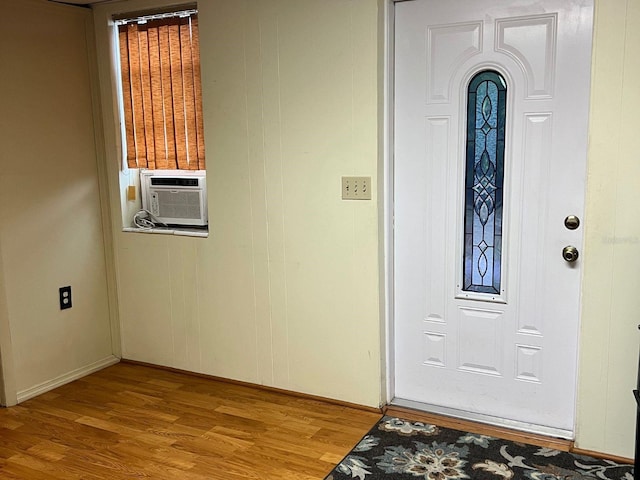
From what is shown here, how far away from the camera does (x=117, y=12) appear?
3.62m

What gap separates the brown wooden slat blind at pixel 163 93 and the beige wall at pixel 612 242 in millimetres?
2036

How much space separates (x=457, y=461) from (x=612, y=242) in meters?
1.11

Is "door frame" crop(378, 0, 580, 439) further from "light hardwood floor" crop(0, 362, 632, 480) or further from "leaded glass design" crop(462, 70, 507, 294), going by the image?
"leaded glass design" crop(462, 70, 507, 294)

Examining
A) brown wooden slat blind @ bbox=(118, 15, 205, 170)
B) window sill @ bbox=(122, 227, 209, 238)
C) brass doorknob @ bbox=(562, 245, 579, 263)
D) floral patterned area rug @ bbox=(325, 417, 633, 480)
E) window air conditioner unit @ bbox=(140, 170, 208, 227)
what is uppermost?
brown wooden slat blind @ bbox=(118, 15, 205, 170)

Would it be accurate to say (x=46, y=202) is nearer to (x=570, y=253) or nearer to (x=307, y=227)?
(x=307, y=227)

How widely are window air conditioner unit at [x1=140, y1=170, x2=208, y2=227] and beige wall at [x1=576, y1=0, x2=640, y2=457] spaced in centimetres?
205

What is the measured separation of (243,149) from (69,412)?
1623mm

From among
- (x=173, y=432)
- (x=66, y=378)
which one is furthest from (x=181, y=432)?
(x=66, y=378)

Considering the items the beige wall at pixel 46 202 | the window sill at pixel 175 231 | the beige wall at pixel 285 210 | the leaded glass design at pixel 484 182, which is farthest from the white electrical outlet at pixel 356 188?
the beige wall at pixel 46 202

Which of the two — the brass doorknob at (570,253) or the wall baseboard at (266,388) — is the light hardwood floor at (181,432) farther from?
the brass doorknob at (570,253)

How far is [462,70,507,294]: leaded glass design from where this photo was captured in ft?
9.38

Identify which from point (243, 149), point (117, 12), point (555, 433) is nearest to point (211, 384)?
point (243, 149)

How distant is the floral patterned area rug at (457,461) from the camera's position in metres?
2.62

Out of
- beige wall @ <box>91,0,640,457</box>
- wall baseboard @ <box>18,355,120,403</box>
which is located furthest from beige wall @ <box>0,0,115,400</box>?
beige wall @ <box>91,0,640,457</box>
